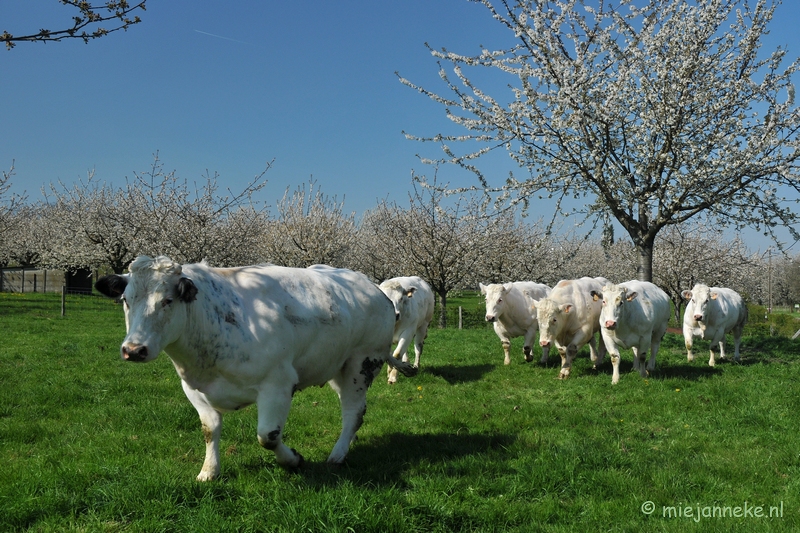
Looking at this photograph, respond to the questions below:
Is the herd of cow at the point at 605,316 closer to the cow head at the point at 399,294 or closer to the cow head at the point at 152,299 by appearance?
the cow head at the point at 399,294

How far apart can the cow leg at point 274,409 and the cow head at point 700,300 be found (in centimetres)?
1052

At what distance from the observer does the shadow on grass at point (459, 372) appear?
11.2 m

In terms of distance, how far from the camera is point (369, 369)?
634 cm

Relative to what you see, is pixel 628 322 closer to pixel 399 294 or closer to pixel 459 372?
pixel 459 372

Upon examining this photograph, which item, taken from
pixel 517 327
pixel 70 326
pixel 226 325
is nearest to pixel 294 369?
pixel 226 325

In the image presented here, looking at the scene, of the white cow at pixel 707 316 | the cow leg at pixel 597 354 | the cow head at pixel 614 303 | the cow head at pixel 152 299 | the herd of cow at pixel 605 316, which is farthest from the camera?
the white cow at pixel 707 316

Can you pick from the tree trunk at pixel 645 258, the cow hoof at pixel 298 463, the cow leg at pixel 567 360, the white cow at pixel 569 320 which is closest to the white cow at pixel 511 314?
the white cow at pixel 569 320

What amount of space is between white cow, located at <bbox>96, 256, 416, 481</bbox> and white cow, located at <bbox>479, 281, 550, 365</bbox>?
7.68 m

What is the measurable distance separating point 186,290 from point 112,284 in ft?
1.89

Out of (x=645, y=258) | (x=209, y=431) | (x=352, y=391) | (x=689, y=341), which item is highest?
(x=645, y=258)

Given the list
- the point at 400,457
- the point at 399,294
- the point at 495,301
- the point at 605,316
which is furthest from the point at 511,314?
the point at 400,457

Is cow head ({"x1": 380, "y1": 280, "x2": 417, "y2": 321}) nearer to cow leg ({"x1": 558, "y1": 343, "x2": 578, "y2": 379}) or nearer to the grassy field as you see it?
the grassy field

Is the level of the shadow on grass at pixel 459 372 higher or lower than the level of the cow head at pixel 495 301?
lower

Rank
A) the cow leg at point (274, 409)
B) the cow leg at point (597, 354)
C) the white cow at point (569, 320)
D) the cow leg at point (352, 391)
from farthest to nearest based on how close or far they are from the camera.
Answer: the cow leg at point (597, 354)
the white cow at point (569, 320)
the cow leg at point (352, 391)
the cow leg at point (274, 409)
